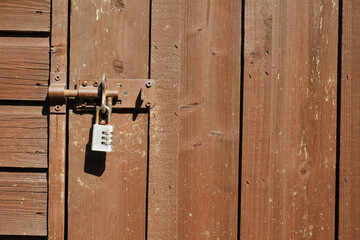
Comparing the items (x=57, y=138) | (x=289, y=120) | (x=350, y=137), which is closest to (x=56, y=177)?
(x=57, y=138)

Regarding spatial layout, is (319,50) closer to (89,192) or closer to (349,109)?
(349,109)

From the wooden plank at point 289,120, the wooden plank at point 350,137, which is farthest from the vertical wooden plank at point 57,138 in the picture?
the wooden plank at point 350,137

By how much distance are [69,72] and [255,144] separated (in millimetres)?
573

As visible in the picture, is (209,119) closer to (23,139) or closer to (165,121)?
→ (165,121)

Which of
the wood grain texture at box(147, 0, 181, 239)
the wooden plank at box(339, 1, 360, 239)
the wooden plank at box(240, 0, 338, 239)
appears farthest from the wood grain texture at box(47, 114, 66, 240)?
the wooden plank at box(339, 1, 360, 239)

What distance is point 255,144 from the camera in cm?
97

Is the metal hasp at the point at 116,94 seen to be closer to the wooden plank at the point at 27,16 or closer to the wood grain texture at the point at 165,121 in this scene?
the wood grain texture at the point at 165,121

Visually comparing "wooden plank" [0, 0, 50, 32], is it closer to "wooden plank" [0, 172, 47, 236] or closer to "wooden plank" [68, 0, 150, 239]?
"wooden plank" [68, 0, 150, 239]

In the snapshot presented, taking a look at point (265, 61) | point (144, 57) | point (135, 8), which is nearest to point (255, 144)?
point (265, 61)

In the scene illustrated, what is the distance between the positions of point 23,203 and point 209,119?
1.91ft

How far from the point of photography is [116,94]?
3.09 ft

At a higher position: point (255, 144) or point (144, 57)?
point (144, 57)

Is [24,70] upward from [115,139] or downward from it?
upward

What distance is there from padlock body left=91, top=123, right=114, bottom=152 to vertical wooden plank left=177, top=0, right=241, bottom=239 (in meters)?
0.21
